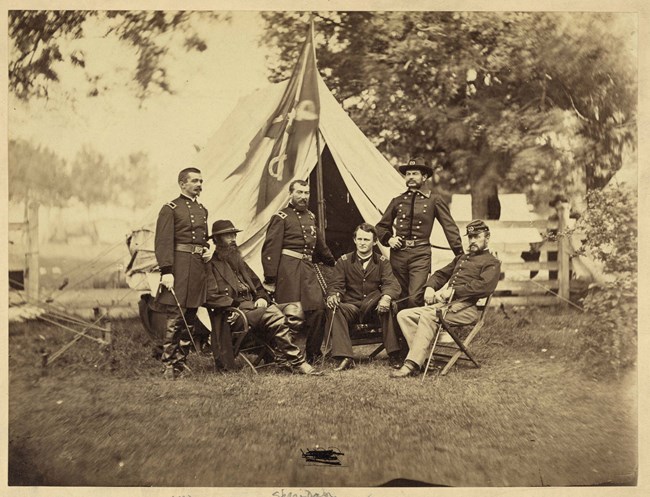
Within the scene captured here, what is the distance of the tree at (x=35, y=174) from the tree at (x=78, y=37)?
0.42 metres

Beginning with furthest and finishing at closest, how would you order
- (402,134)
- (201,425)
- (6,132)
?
(402,134), (6,132), (201,425)

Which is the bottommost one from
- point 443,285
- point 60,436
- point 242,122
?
point 60,436

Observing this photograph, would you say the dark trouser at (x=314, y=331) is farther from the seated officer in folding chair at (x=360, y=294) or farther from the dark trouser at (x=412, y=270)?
the dark trouser at (x=412, y=270)

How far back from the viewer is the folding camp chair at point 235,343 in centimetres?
486

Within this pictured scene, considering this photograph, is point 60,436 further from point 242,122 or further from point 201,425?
point 242,122

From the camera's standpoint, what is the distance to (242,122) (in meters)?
5.10

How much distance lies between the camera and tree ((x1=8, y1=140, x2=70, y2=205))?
4977 mm

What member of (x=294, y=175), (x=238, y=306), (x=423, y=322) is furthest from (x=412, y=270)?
(x=238, y=306)

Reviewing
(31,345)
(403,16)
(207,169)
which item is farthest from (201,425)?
(403,16)

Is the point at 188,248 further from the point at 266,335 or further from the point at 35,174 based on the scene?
the point at 35,174

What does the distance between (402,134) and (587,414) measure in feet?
8.44

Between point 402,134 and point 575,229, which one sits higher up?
point 402,134
